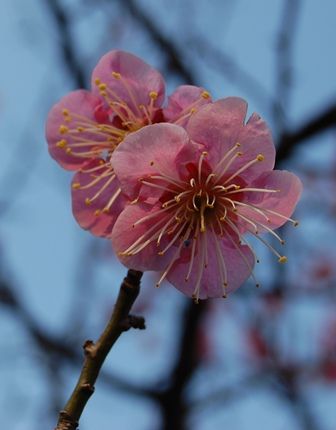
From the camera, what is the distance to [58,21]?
3.36 meters

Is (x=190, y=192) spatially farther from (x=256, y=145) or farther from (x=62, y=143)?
(x=62, y=143)

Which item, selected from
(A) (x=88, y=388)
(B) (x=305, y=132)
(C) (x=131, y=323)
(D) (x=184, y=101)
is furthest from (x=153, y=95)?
(B) (x=305, y=132)

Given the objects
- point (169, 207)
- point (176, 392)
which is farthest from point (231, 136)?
point (176, 392)

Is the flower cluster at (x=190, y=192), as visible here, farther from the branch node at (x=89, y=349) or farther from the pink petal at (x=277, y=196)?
the branch node at (x=89, y=349)

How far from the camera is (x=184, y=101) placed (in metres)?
1.14

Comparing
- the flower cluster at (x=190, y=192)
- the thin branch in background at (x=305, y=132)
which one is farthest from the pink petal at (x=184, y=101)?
the thin branch in background at (x=305, y=132)

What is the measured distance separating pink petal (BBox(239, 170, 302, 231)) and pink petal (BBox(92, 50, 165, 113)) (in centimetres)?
25

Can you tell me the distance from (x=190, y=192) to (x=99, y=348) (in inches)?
12.5

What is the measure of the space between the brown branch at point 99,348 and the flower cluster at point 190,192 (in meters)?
0.06

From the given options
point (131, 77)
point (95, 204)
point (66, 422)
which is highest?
point (131, 77)

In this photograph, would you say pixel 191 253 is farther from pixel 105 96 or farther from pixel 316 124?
pixel 316 124

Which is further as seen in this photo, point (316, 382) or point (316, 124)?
point (316, 382)

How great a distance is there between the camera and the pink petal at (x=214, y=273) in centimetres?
110

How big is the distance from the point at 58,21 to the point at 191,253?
8.22 feet
